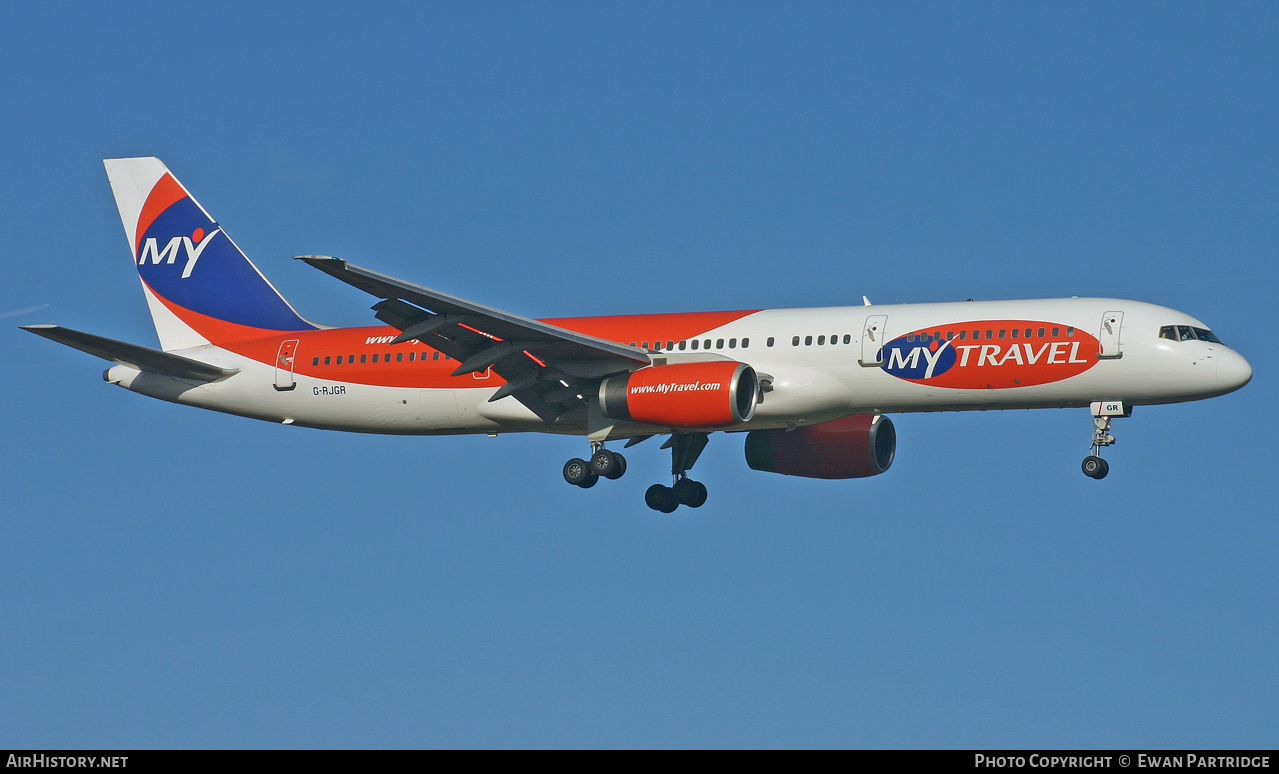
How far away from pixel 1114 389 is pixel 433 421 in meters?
18.3

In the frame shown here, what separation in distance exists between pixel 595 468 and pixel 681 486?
452cm

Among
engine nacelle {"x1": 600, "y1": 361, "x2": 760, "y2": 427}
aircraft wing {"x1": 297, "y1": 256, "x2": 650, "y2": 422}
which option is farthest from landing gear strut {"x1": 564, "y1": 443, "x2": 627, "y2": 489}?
engine nacelle {"x1": 600, "y1": 361, "x2": 760, "y2": 427}

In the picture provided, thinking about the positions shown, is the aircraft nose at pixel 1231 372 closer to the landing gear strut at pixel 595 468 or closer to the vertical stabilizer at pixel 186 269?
the landing gear strut at pixel 595 468

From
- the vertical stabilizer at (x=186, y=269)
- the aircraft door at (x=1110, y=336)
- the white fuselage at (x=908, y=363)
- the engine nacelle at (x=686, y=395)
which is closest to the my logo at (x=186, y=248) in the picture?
the vertical stabilizer at (x=186, y=269)

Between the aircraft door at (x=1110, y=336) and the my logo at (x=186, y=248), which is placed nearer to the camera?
the aircraft door at (x=1110, y=336)

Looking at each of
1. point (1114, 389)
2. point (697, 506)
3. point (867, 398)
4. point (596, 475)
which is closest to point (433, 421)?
point (596, 475)

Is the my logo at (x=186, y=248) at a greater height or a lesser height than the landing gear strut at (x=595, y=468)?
greater

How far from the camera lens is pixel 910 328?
39594mm

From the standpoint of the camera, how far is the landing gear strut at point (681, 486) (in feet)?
153

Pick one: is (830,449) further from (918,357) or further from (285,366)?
(285,366)

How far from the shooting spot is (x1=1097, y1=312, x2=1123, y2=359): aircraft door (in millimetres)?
38188

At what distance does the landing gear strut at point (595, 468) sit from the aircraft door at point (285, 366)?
854 cm

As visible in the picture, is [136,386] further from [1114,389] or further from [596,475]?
[1114,389]

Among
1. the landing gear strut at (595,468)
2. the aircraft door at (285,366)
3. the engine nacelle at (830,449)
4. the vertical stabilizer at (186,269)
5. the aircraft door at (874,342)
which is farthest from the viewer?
the vertical stabilizer at (186,269)
